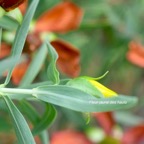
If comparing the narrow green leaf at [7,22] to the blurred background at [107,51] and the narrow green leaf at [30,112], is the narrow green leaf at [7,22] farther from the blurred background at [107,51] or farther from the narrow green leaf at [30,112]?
the blurred background at [107,51]

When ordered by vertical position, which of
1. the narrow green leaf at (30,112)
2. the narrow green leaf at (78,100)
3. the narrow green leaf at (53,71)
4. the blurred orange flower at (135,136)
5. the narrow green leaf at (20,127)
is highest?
the narrow green leaf at (53,71)

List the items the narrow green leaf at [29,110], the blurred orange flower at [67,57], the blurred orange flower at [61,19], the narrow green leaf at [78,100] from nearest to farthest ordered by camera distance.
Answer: the narrow green leaf at [78,100] < the narrow green leaf at [29,110] < the blurred orange flower at [67,57] < the blurred orange flower at [61,19]

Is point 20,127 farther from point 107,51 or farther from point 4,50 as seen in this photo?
point 107,51

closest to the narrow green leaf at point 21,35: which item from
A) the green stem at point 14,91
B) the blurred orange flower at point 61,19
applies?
the green stem at point 14,91

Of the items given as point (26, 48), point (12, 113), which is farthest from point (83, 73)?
point (12, 113)

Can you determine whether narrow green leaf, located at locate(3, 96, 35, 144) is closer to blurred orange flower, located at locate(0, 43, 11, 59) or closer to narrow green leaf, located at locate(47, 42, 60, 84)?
narrow green leaf, located at locate(47, 42, 60, 84)

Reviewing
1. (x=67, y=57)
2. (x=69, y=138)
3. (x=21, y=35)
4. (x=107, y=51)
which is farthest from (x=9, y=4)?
(x=107, y=51)

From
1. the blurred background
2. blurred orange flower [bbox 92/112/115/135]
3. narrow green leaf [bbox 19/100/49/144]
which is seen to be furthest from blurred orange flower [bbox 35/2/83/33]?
narrow green leaf [bbox 19/100/49/144]
